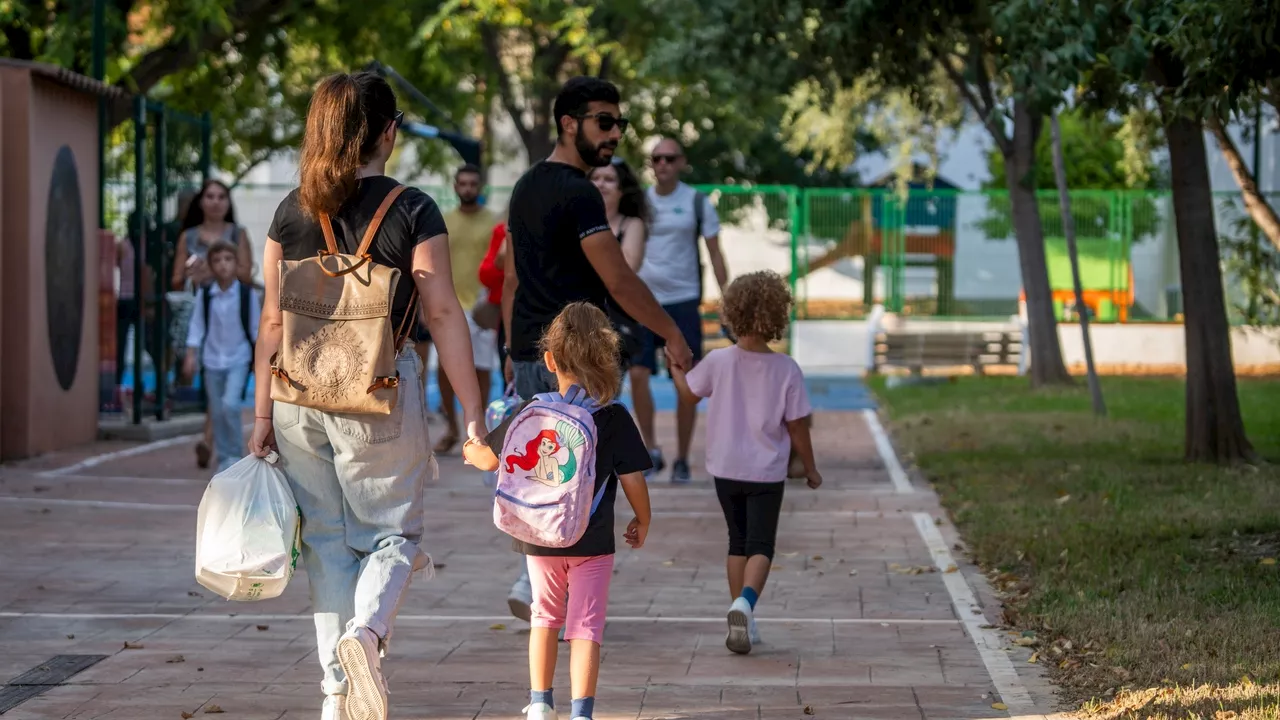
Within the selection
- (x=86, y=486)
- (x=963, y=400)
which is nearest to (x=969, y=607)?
(x=86, y=486)

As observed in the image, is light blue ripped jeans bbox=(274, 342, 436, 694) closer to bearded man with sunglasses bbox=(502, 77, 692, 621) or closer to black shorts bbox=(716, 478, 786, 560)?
bearded man with sunglasses bbox=(502, 77, 692, 621)

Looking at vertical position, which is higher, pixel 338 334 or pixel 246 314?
pixel 338 334

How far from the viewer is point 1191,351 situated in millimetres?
11625

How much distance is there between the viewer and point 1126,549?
8.28m

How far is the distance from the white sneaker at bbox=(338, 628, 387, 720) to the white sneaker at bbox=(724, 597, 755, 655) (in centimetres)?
187

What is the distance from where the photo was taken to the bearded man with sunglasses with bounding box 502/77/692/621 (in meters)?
6.10

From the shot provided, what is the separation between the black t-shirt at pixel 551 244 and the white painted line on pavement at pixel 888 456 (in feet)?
17.4

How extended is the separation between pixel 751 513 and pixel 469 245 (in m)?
6.61

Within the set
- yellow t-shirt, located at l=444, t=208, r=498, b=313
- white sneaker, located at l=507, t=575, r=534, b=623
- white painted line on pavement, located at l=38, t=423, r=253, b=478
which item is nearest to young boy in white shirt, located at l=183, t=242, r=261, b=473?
white painted line on pavement, located at l=38, t=423, r=253, b=478

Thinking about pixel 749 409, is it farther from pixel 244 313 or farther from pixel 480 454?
pixel 244 313

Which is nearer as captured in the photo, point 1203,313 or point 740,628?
point 740,628

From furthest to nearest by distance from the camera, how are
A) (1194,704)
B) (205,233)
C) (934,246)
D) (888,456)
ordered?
1. (934,246)
2. (888,456)
3. (205,233)
4. (1194,704)

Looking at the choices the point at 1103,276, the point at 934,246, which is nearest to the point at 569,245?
the point at 934,246

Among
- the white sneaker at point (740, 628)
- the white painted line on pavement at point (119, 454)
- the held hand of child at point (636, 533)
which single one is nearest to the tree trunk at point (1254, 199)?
the white sneaker at point (740, 628)
